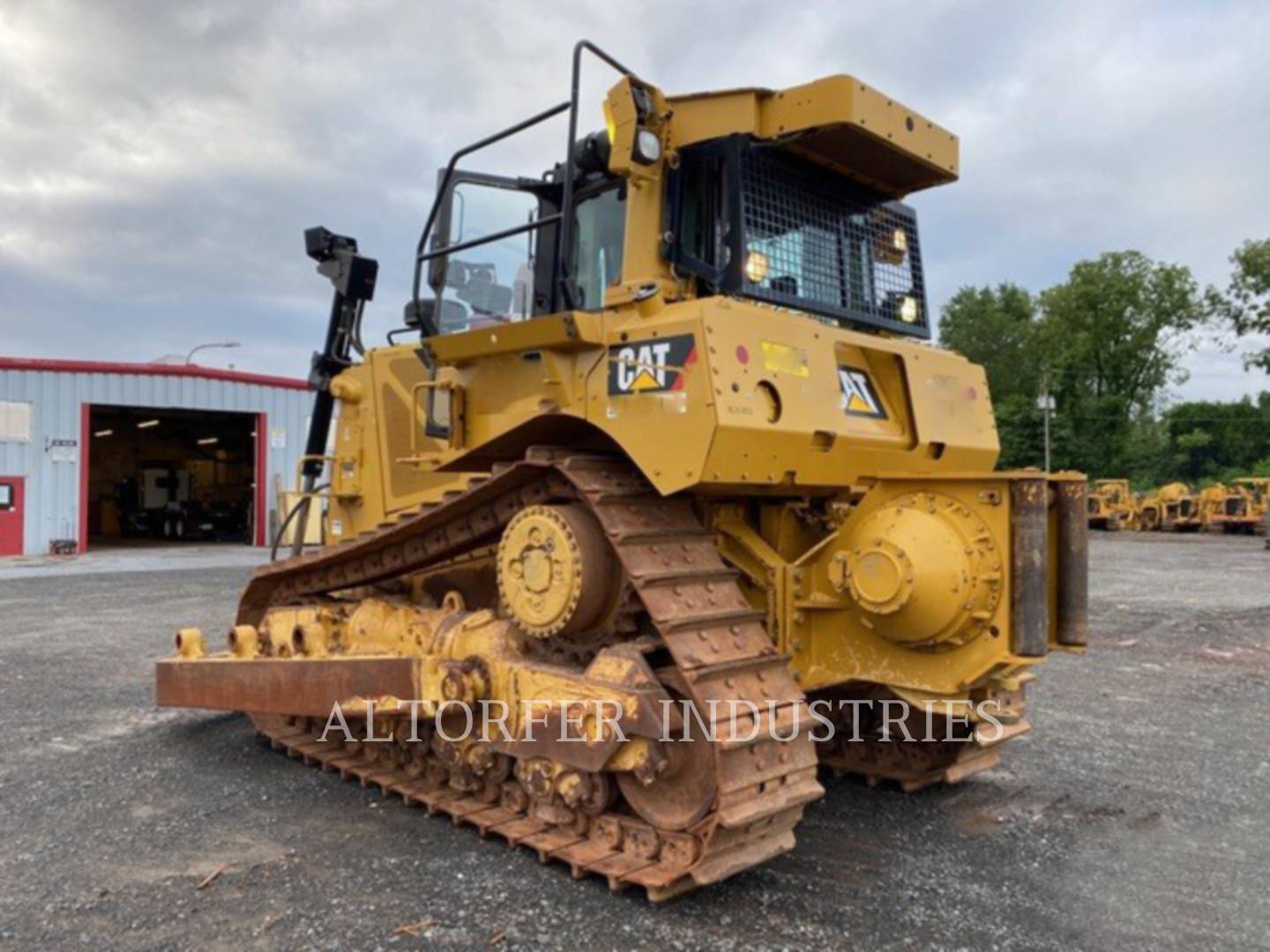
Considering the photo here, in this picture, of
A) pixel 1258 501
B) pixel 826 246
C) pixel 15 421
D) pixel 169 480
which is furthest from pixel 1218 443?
pixel 826 246

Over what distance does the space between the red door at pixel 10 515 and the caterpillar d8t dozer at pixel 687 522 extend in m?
19.6

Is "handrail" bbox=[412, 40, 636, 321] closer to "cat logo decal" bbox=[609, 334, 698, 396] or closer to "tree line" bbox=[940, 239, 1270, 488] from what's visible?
"cat logo decal" bbox=[609, 334, 698, 396]

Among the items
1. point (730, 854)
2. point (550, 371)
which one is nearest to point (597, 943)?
point (730, 854)

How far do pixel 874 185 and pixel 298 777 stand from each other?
15.1 feet

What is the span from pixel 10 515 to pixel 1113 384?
197 feet

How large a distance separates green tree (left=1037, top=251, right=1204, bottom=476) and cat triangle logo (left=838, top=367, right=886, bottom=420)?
6034cm

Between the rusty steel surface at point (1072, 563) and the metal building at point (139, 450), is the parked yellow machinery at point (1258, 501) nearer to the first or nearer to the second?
the metal building at point (139, 450)

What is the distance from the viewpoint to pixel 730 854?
12.4ft

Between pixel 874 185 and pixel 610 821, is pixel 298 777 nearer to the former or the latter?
pixel 610 821

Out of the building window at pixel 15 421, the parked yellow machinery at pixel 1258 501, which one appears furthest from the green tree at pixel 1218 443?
the building window at pixel 15 421

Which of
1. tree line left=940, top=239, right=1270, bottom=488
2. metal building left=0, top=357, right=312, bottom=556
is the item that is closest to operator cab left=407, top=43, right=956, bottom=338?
metal building left=0, top=357, right=312, bottom=556

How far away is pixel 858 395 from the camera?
15.5ft

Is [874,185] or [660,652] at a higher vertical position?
[874,185]

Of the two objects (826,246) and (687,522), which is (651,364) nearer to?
(687,522)
